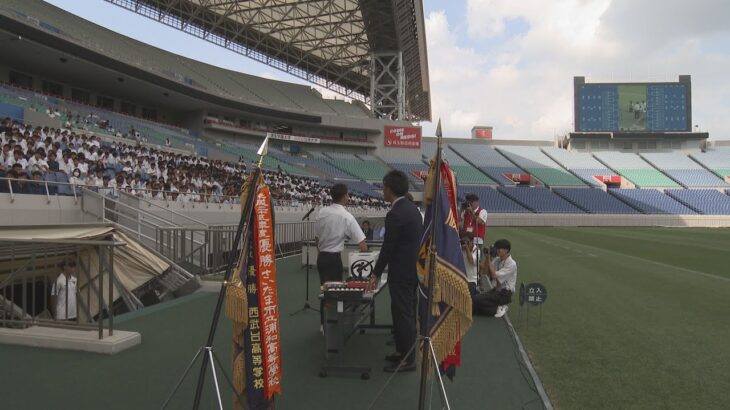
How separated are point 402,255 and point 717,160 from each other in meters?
68.3

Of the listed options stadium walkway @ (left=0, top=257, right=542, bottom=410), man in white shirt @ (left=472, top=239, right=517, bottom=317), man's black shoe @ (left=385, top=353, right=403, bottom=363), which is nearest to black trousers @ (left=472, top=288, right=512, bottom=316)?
man in white shirt @ (left=472, top=239, right=517, bottom=317)

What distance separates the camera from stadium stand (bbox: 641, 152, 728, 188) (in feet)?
177

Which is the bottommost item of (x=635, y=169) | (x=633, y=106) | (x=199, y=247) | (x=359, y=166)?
(x=199, y=247)

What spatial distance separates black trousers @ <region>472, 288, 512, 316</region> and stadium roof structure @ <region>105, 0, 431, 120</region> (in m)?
33.3

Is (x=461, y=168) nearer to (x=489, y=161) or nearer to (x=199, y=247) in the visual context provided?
(x=489, y=161)

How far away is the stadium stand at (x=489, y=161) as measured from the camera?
2185 inches

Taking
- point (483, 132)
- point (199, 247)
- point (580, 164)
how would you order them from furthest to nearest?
point (483, 132), point (580, 164), point (199, 247)

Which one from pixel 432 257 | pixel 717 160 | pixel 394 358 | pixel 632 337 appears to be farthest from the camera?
pixel 717 160

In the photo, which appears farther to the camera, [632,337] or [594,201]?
[594,201]

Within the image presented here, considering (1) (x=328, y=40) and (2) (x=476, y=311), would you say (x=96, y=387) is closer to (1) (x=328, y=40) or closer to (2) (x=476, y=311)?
(2) (x=476, y=311)

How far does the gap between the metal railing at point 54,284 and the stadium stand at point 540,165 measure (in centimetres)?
5202

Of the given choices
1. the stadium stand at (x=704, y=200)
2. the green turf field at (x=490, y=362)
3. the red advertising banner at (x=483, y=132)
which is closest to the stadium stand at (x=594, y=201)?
the stadium stand at (x=704, y=200)

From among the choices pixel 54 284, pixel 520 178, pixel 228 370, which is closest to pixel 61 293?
pixel 54 284

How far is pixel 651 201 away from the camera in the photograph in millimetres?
49656
